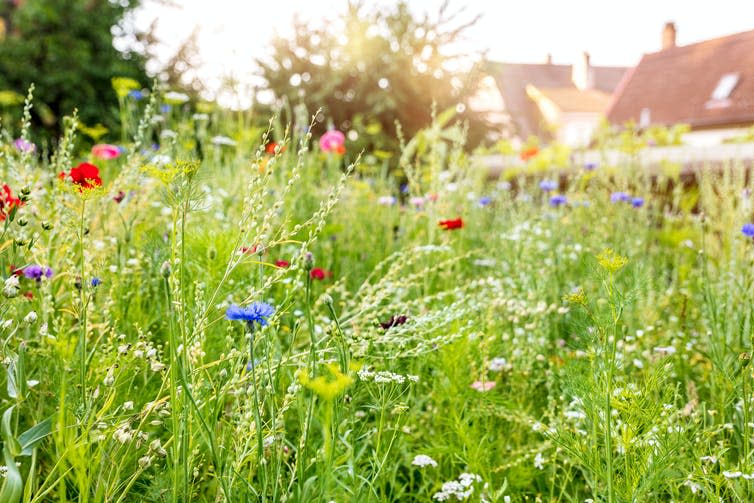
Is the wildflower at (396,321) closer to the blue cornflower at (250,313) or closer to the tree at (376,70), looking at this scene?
the blue cornflower at (250,313)

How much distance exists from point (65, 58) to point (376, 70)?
20.0 feet

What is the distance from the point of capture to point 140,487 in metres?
1.45

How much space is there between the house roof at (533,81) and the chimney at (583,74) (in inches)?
13.4

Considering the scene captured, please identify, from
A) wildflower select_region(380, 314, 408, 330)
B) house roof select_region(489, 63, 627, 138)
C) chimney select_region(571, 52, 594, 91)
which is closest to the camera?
wildflower select_region(380, 314, 408, 330)

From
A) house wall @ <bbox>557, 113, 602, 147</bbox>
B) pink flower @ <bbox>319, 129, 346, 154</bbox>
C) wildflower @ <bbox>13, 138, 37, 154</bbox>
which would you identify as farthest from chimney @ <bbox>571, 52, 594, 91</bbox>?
wildflower @ <bbox>13, 138, 37, 154</bbox>

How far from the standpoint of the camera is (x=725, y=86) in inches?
Result: 762

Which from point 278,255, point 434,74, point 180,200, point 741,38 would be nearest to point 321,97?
point 434,74

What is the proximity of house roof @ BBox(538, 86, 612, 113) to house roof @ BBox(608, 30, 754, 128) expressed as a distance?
1263cm

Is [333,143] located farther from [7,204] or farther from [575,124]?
[575,124]

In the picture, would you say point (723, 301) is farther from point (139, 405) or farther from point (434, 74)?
point (434, 74)

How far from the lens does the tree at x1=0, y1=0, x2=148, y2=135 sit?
42.0 ft

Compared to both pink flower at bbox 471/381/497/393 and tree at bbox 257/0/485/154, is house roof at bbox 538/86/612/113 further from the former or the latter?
pink flower at bbox 471/381/497/393

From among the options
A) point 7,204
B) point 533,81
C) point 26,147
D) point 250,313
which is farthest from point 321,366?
point 533,81

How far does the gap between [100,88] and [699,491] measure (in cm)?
1375
